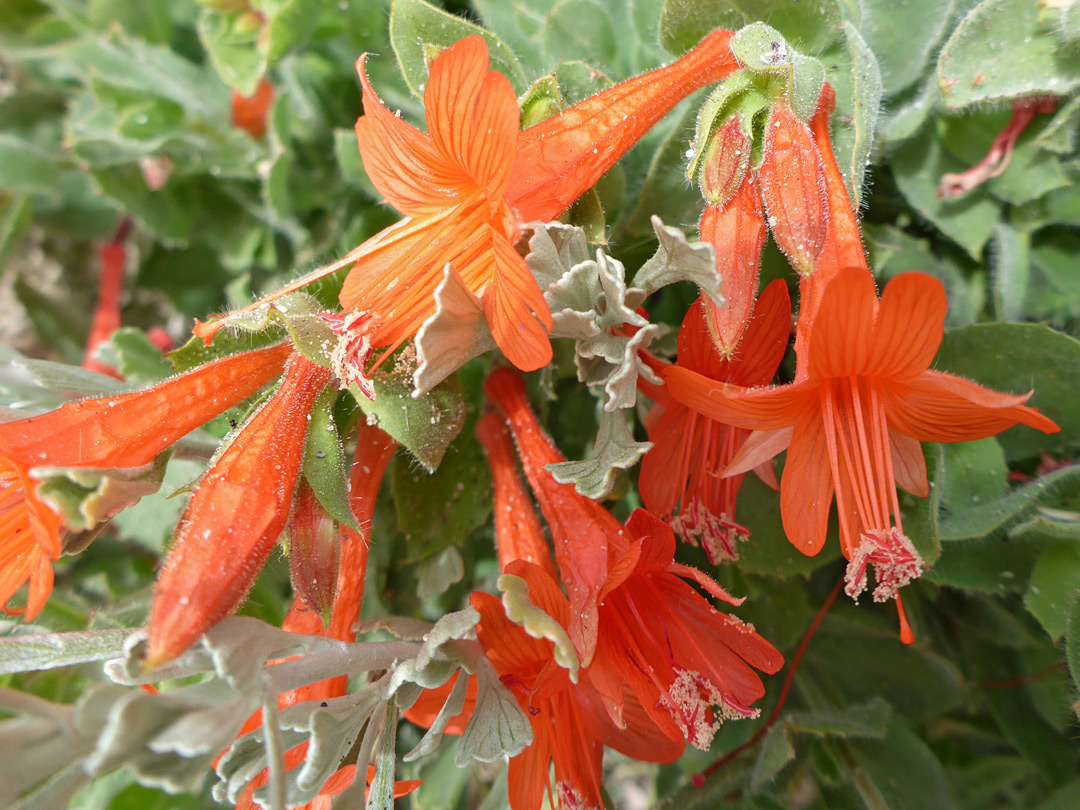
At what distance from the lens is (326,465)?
1.01 meters

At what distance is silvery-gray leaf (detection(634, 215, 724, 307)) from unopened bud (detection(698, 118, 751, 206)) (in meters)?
0.13

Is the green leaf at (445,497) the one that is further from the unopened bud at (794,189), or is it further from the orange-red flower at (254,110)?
the orange-red flower at (254,110)

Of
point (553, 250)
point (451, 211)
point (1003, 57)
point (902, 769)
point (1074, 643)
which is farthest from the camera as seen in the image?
point (902, 769)

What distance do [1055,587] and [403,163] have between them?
1.20 m

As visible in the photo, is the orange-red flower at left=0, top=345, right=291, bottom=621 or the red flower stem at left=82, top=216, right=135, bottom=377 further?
the red flower stem at left=82, top=216, right=135, bottom=377

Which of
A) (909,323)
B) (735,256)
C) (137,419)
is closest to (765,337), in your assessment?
(735,256)

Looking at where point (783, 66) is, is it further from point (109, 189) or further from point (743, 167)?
point (109, 189)

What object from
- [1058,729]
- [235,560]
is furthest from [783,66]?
[1058,729]

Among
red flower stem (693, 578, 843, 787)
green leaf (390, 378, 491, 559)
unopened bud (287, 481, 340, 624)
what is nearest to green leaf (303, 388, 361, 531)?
unopened bud (287, 481, 340, 624)

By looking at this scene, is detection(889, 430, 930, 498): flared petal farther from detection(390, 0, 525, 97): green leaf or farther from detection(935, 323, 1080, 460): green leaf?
Answer: detection(390, 0, 525, 97): green leaf

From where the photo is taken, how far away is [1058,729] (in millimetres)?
1505

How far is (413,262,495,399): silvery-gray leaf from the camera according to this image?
0.83 meters

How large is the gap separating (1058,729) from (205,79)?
2.47 m

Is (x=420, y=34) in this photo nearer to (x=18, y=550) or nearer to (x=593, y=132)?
(x=593, y=132)
